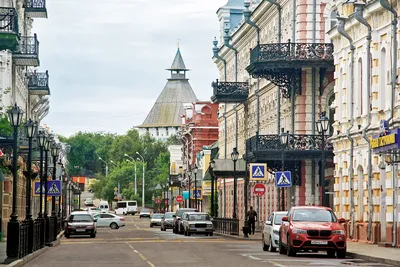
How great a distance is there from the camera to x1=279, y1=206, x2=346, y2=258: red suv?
3531cm

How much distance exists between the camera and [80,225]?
63.8 m

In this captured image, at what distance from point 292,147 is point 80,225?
1223 centimetres

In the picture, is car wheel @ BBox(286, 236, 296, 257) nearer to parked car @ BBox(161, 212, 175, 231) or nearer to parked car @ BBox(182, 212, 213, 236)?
parked car @ BBox(182, 212, 213, 236)

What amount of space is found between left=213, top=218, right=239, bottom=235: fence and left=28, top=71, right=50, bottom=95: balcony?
1309 centimetres

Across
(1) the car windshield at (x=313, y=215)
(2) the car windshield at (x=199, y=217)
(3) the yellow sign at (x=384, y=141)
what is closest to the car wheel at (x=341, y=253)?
(1) the car windshield at (x=313, y=215)

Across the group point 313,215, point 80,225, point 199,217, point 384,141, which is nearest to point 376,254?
point 313,215

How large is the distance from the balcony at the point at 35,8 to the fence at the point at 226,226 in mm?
15528

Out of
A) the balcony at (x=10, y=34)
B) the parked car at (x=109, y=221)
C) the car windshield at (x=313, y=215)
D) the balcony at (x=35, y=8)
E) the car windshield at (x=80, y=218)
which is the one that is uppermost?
the balcony at (x=35, y=8)

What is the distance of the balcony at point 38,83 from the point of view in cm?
7150

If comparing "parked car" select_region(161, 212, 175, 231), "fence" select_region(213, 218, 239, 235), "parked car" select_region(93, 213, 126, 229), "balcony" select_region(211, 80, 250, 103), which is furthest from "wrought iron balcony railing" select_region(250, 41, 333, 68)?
"parked car" select_region(93, 213, 126, 229)

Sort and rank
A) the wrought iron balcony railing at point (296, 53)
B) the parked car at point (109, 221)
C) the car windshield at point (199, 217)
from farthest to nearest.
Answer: the parked car at point (109, 221) < the car windshield at point (199, 217) < the wrought iron balcony railing at point (296, 53)

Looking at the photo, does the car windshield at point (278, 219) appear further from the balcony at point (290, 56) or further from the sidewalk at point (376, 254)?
the balcony at point (290, 56)

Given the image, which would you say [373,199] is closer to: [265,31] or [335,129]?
[335,129]

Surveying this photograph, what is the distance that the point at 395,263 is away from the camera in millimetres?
31344
